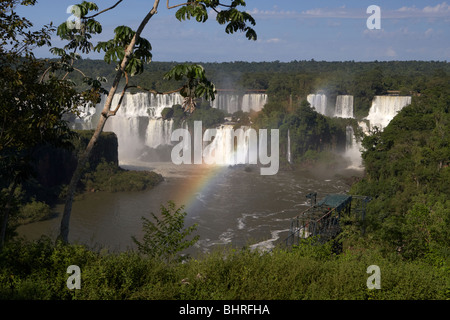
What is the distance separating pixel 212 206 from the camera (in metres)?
35.7

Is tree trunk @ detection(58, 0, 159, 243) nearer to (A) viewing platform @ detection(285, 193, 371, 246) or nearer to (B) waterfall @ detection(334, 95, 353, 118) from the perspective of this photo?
(A) viewing platform @ detection(285, 193, 371, 246)

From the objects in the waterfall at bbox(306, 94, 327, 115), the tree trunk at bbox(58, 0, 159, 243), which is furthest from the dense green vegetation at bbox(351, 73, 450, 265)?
the waterfall at bbox(306, 94, 327, 115)

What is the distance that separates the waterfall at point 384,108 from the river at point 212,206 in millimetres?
10324

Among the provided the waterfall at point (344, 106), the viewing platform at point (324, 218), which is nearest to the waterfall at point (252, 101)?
the waterfall at point (344, 106)

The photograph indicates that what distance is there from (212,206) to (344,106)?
114 feet

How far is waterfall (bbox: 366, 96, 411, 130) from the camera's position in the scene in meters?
58.0

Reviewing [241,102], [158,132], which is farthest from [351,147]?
[158,132]

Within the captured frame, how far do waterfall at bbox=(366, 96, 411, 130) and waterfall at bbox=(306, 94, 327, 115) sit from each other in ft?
22.0

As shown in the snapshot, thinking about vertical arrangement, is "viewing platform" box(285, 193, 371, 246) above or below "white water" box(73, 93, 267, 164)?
below

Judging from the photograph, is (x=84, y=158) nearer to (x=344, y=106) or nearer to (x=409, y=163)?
(x=409, y=163)

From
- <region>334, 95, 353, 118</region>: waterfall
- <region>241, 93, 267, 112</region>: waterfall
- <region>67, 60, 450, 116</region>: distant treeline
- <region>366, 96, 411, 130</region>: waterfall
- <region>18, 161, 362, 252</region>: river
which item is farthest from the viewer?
<region>241, 93, 267, 112</region>: waterfall
